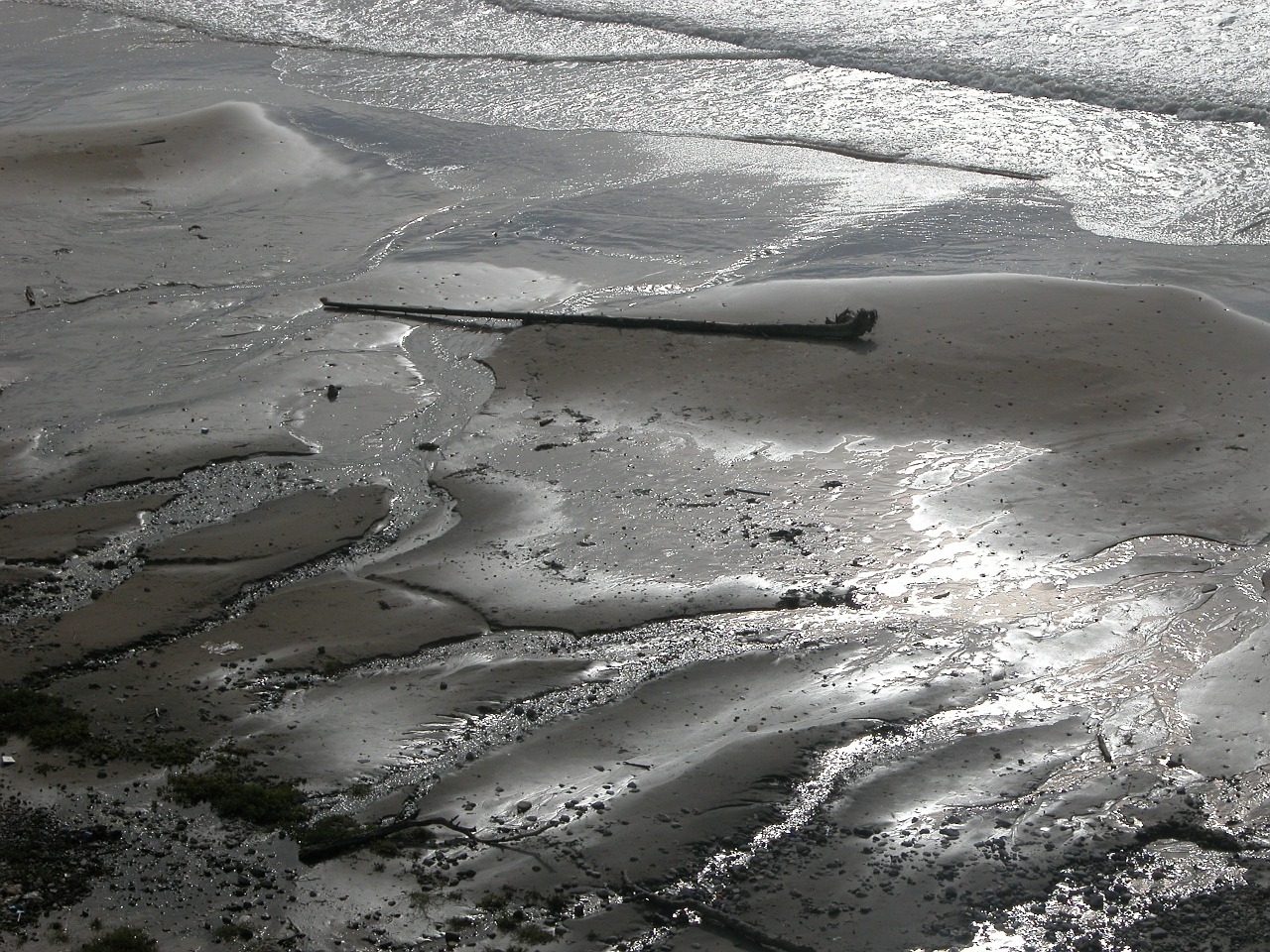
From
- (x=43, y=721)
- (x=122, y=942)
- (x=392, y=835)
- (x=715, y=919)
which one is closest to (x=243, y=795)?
(x=392, y=835)

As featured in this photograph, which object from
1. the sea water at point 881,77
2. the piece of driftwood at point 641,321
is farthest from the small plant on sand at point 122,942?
the sea water at point 881,77

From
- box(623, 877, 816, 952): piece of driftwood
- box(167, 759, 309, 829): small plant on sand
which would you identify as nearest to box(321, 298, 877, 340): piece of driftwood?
box(167, 759, 309, 829): small plant on sand

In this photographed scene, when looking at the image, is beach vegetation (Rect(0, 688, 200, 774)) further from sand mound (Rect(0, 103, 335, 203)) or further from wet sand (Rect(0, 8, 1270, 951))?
sand mound (Rect(0, 103, 335, 203))

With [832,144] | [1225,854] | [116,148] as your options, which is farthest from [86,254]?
[1225,854]

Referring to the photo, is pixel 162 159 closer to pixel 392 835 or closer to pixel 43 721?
pixel 43 721

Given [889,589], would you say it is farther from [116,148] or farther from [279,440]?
[116,148]

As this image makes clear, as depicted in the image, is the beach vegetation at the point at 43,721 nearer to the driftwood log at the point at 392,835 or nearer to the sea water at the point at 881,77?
the driftwood log at the point at 392,835
